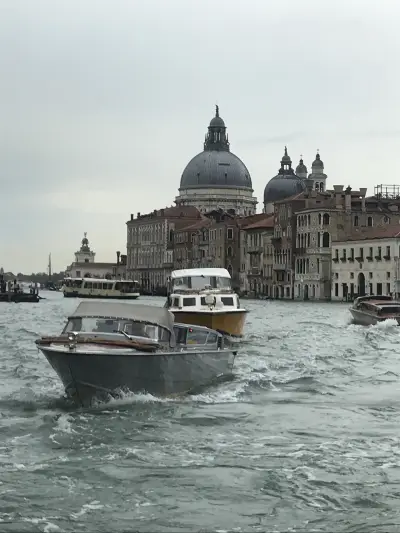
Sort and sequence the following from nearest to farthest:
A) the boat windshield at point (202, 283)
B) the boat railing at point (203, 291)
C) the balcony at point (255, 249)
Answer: the boat railing at point (203, 291), the boat windshield at point (202, 283), the balcony at point (255, 249)

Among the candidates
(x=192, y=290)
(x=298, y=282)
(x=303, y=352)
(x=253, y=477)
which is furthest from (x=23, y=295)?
(x=253, y=477)

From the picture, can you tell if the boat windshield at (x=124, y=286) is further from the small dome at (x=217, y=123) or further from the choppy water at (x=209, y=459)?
the choppy water at (x=209, y=459)

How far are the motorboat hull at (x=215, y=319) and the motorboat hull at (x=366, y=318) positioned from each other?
11862mm

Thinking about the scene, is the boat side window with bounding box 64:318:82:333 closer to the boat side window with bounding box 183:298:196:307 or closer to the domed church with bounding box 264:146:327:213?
the boat side window with bounding box 183:298:196:307

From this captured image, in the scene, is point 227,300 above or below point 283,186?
below

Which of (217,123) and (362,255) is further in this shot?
(217,123)

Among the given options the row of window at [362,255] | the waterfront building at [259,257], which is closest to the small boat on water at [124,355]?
the row of window at [362,255]

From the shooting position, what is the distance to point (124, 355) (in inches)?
691

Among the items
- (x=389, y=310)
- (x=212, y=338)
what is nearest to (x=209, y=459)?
(x=212, y=338)

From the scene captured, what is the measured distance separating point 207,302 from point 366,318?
1378 centimetres

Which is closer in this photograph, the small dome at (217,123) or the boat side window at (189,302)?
the boat side window at (189,302)

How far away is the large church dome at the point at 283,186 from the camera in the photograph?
505 ft

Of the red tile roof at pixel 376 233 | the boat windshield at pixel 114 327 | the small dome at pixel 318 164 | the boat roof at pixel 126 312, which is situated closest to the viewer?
the boat windshield at pixel 114 327

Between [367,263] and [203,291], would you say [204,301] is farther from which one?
[367,263]
